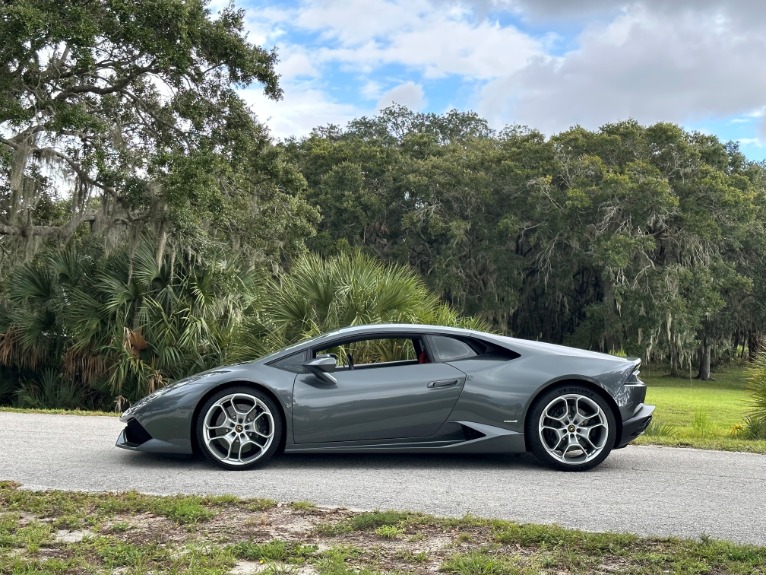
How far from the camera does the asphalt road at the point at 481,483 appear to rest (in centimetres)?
514

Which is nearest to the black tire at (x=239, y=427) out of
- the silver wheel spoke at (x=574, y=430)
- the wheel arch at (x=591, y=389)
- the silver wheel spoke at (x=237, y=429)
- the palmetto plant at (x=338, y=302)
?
the silver wheel spoke at (x=237, y=429)

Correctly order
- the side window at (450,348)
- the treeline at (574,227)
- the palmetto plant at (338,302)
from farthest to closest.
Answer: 1. the treeline at (574,227)
2. the palmetto plant at (338,302)
3. the side window at (450,348)

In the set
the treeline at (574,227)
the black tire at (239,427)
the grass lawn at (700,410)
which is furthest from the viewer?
the treeline at (574,227)

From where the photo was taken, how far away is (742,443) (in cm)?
883

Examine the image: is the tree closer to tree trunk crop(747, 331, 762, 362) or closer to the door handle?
the door handle

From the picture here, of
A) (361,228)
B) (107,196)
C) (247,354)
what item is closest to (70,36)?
(107,196)

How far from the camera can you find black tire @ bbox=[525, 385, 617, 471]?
668 centimetres

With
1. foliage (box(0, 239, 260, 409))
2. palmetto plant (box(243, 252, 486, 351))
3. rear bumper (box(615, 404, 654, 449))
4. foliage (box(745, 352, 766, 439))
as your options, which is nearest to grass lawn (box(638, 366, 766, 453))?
foliage (box(745, 352, 766, 439))

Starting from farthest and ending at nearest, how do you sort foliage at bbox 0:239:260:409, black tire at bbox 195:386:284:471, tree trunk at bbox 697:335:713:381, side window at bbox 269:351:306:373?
tree trunk at bbox 697:335:713:381, foliage at bbox 0:239:260:409, side window at bbox 269:351:306:373, black tire at bbox 195:386:284:471

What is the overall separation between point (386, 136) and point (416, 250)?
515 inches

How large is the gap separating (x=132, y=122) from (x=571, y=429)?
1491cm

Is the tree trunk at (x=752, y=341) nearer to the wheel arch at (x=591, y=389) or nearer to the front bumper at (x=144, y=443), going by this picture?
the wheel arch at (x=591, y=389)

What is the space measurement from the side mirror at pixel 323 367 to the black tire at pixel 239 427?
428 millimetres

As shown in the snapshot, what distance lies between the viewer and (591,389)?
6.78 meters
